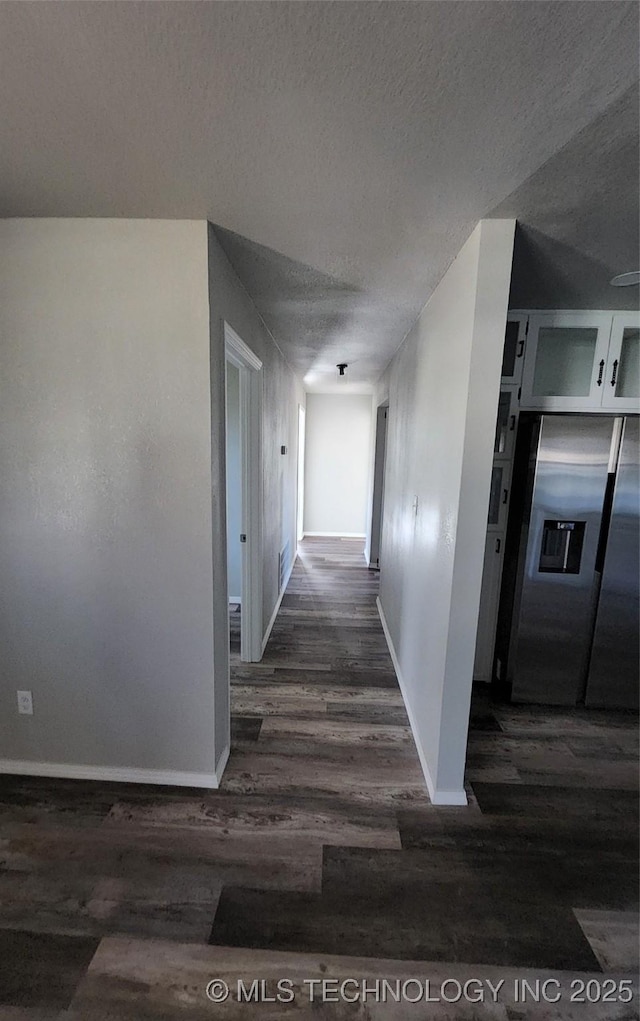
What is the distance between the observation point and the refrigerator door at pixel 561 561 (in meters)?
2.30

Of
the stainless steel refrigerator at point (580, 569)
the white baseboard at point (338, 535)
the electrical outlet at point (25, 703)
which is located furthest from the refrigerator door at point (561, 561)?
the white baseboard at point (338, 535)

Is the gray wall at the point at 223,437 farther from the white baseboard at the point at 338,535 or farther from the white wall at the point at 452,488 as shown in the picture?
the white baseboard at the point at 338,535

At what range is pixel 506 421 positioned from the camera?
98.3 inches

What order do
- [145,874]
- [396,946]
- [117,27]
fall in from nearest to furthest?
1. [117,27]
2. [396,946]
3. [145,874]

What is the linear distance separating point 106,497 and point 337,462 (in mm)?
5308

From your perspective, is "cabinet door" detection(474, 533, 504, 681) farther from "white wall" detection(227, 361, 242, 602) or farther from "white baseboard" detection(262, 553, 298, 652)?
"white wall" detection(227, 361, 242, 602)

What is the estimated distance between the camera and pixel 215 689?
180 cm

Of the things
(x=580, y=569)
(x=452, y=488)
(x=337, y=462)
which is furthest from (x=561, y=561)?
(x=337, y=462)

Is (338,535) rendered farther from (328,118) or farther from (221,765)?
(328,118)

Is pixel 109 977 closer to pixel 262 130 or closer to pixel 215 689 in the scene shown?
pixel 215 689

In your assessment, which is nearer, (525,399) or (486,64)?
(486,64)

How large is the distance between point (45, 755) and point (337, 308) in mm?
2817

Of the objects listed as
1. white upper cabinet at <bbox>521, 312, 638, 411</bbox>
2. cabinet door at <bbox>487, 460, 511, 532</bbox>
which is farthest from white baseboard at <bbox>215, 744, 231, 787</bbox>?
white upper cabinet at <bbox>521, 312, 638, 411</bbox>

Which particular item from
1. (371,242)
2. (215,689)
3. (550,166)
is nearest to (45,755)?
(215,689)
